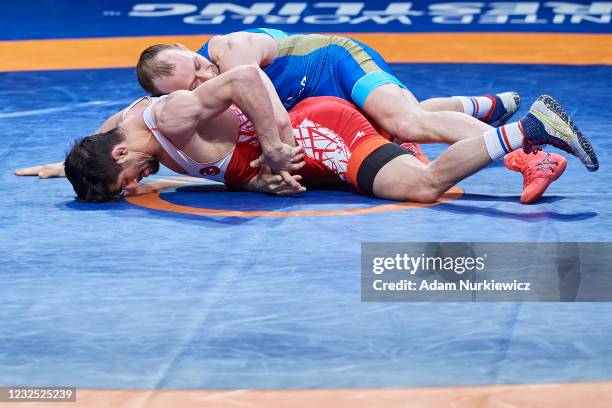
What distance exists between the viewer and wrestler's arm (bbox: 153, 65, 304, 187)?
203 inches

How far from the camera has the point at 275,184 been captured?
5445 mm

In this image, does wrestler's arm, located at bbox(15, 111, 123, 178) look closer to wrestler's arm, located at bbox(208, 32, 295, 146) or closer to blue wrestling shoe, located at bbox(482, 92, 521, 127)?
wrestler's arm, located at bbox(208, 32, 295, 146)

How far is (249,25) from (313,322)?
6.03m

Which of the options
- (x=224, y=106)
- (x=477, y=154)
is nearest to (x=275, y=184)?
(x=224, y=106)

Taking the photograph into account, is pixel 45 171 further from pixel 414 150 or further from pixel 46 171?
pixel 414 150

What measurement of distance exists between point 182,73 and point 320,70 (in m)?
0.77

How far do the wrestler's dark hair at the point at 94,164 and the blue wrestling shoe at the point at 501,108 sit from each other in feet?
6.53

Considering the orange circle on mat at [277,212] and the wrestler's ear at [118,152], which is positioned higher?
the wrestler's ear at [118,152]

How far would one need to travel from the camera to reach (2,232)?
496 centimetres

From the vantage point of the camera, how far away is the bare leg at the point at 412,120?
219 inches

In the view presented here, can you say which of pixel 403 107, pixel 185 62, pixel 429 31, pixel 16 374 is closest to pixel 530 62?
pixel 429 31

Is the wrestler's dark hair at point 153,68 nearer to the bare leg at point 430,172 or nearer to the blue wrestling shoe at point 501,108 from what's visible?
the bare leg at point 430,172

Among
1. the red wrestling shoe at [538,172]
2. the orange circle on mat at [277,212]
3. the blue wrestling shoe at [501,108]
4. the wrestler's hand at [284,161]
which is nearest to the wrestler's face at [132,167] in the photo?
the orange circle on mat at [277,212]

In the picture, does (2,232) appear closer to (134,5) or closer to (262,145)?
(262,145)
